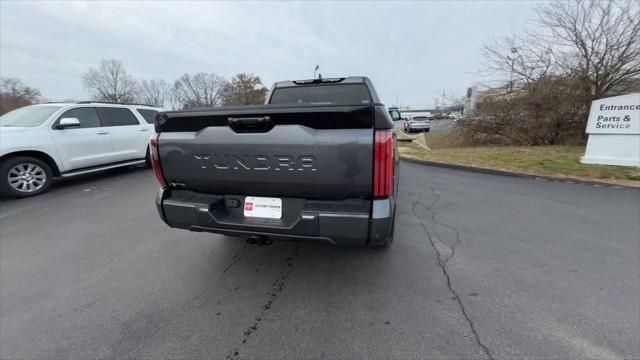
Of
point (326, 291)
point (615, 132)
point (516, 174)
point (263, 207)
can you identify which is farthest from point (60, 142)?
point (615, 132)

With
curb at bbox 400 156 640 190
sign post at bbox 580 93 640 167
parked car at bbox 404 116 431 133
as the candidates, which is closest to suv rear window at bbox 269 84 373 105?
curb at bbox 400 156 640 190

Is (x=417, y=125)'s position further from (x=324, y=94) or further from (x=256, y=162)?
(x=256, y=162)

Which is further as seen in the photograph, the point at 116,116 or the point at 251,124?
the point at 116,116

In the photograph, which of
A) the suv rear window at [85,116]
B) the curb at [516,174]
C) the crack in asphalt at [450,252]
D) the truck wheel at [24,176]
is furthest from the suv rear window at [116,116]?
the curb at [516,174]

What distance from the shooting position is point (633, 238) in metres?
3.58

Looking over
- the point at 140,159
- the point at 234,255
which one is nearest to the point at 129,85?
the point at 140,159

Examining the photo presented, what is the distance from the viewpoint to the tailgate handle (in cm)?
208

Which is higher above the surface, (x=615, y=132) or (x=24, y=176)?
(x=615, y=132)

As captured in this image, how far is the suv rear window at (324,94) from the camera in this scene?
4383 mm

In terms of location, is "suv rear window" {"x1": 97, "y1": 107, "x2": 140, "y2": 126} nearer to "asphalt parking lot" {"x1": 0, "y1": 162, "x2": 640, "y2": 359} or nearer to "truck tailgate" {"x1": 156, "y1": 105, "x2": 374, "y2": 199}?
"asphalt parking lot" {"x1": 0, "y1": 162, "x2": 640, "y2": 359}

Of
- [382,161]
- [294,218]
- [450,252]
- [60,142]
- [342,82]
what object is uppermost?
[342,82]

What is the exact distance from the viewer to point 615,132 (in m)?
7.23

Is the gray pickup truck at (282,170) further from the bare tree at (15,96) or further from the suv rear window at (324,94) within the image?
the bare tree at (15,96)

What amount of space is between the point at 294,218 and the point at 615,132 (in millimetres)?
9569
